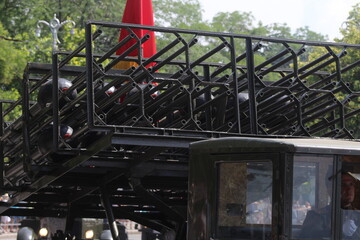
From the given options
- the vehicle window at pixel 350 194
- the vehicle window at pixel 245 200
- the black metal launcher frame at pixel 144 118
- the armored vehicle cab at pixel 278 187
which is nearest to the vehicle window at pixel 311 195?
the armored vehicle cab at pixel 278 187

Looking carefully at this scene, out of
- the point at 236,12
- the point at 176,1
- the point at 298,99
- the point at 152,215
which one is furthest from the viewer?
the point at 236,12

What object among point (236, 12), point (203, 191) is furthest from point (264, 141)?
point (236, 12)

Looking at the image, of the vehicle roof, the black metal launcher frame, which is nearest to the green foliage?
the black metal launcher frame

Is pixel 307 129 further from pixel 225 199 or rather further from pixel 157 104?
pixel 225 199

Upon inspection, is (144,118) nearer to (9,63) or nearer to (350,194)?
(350,194)

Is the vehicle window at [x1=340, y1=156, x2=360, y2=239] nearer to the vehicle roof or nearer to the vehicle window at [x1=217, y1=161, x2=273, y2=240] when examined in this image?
the vehicle roof

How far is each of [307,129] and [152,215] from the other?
215 cm

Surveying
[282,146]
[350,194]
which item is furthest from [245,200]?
[350,194]

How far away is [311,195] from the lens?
6.71 m

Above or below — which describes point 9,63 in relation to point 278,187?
above

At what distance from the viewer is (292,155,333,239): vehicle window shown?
21.7ft

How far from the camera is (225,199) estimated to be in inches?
287

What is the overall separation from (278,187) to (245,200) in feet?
1.78

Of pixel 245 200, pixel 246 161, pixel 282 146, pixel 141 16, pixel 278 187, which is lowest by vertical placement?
pixel 245 200
